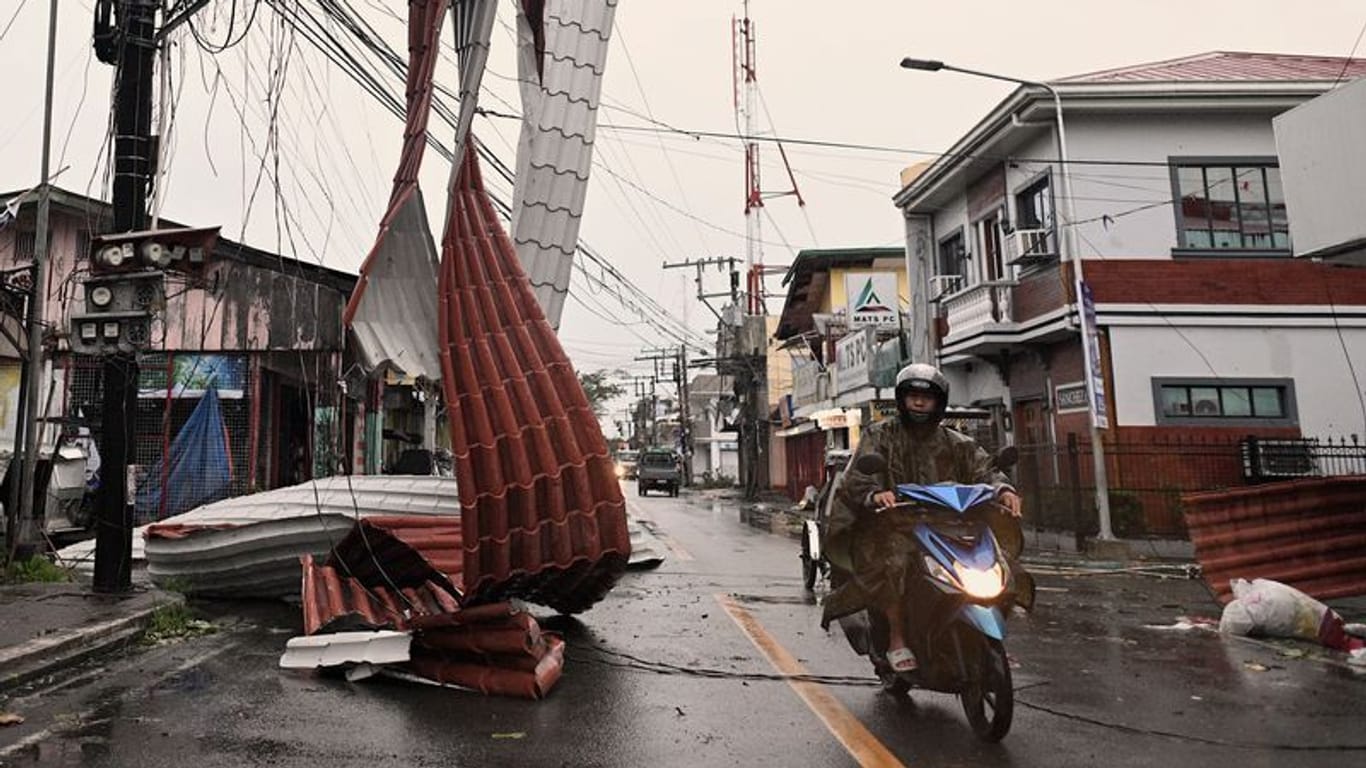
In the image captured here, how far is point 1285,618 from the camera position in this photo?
7160 millimetres

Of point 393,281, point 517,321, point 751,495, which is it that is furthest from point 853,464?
point 751,495

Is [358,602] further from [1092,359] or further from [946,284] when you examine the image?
[946,284]

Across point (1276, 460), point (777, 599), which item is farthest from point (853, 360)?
point (777, 599)

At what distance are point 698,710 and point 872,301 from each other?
2081 centimetres

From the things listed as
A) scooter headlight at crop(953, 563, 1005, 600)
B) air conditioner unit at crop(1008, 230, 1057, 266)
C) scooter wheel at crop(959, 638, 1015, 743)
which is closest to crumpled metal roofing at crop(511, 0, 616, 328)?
scooter headlight at crop(953, 563, 1005, 600)

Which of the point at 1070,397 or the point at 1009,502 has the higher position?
the point at 1070,397

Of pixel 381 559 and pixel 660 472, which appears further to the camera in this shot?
pixel 660 472

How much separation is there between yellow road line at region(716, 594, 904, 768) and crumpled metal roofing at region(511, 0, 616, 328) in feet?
9.88

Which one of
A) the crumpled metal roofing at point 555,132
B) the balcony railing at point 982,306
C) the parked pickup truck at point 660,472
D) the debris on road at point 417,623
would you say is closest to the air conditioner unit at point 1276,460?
the balcony railing at point 982,306

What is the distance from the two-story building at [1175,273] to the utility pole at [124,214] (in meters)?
13.9

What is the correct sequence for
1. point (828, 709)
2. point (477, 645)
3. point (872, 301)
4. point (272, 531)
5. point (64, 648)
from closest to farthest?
point (828, 709) → point (477, 645) → point (64, 648) → point (272, 531) → point (872, 301)

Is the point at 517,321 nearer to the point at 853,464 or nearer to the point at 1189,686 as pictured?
the point at 853,464

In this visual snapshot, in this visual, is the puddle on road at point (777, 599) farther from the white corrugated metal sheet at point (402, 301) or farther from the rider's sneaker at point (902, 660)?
the white corrugated metal sheet at point (402, 301)

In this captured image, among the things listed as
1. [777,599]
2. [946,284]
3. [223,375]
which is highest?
[946,284]
